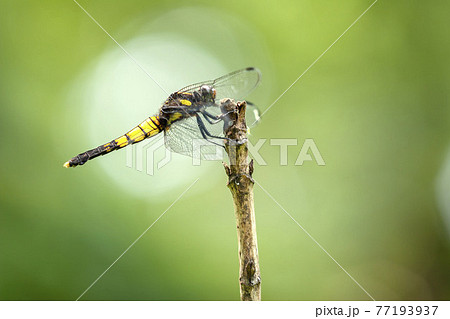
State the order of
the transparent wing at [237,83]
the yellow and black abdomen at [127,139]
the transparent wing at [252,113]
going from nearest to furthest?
1. the yellow and black abdomen at [127,139]
2. the transparent wing at [237,83]
3. the transparent wing at [252,113]

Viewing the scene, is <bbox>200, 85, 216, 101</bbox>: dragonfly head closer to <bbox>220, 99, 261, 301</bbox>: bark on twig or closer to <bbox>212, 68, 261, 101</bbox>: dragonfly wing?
<bbox>212, 68, 261, 101</bbox>: dragonfly wing

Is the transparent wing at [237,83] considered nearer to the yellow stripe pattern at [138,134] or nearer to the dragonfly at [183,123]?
the dragonfly at [183,123]

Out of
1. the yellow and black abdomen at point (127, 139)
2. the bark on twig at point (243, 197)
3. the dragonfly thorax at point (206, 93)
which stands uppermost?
the dragonfly thorax at point (206, 93)

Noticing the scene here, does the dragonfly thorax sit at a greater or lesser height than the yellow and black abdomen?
greater

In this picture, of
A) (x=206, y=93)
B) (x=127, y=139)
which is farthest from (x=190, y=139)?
(x=127, y=139)

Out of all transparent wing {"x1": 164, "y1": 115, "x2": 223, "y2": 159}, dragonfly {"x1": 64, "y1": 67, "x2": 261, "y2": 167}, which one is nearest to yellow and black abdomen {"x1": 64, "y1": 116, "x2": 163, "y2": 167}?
dragonfly {"x1": 64, "y1": 67, "x2": 261, "y2": 167}

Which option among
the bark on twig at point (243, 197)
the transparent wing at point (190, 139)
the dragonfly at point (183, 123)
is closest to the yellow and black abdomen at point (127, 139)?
the dragonfly at point (183, 123)

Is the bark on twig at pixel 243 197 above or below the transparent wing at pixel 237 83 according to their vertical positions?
below
